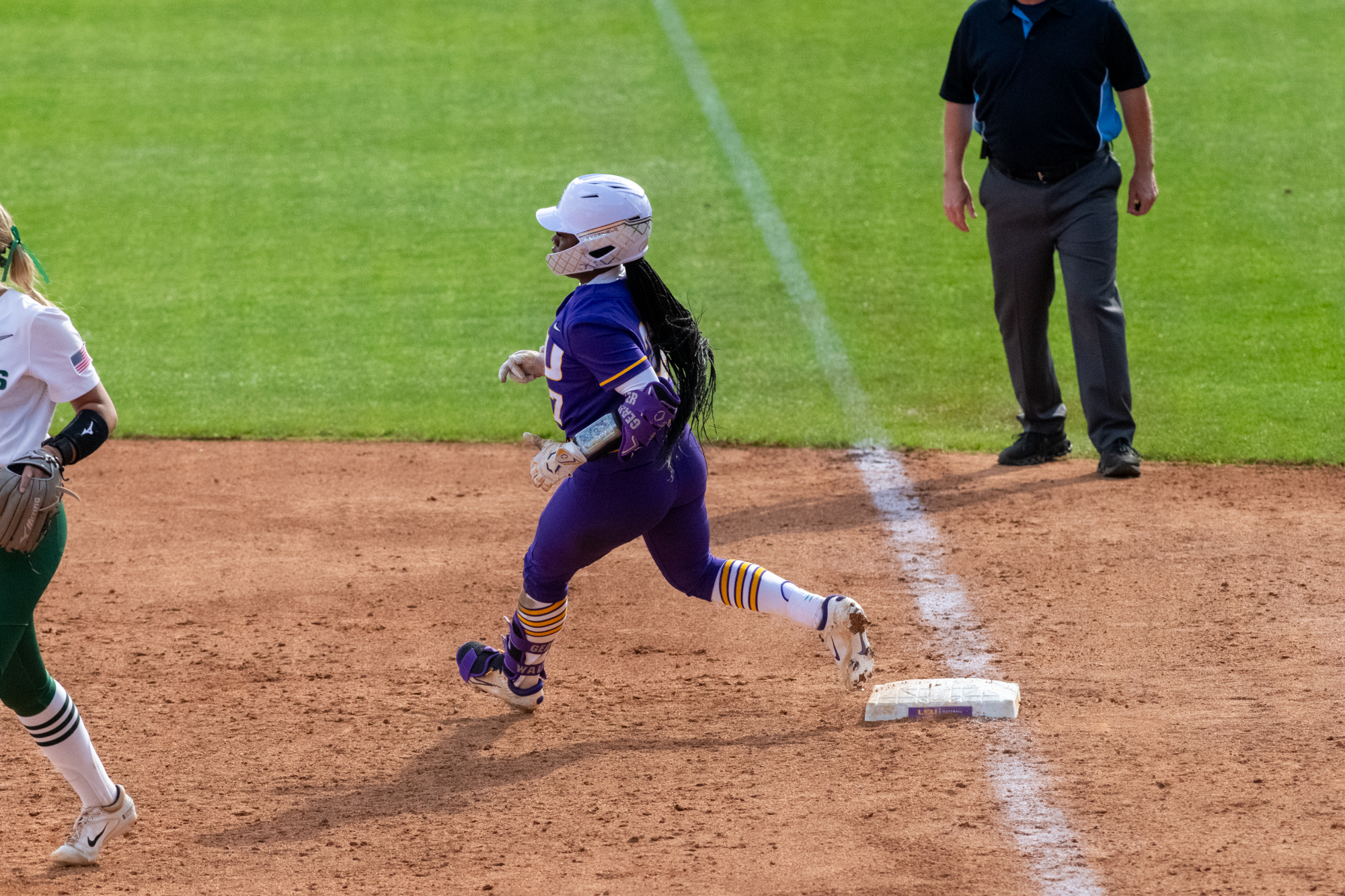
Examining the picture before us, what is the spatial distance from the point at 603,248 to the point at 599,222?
93 mm

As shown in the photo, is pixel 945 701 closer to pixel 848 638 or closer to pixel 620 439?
pixel 848 638

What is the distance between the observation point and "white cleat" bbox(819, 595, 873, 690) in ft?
15.3

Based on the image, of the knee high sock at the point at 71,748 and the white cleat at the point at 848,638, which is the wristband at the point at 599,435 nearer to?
the white cleat at the point at 848,638

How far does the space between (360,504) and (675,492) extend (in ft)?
9.57

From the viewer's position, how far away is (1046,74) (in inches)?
271

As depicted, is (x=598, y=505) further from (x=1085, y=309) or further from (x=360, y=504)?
(x=1085, y=309)

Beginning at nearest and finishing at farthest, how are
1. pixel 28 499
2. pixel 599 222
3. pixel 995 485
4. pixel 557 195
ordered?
pixel 28 499, pixel 599 222, pixel 995 485, pixel 557 195

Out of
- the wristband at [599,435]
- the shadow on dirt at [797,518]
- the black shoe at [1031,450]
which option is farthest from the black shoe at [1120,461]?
the wristband at [599,435]

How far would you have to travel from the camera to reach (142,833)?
4.27 meters

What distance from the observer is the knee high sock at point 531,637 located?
4789mm

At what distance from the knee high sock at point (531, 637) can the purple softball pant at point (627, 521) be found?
0.04m

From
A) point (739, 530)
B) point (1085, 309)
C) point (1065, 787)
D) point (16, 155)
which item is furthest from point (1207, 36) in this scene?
point (1065, 787)

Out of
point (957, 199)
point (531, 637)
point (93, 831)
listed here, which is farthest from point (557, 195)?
A: point (93, 831)

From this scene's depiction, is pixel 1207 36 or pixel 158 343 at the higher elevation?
pixel 1207 36
